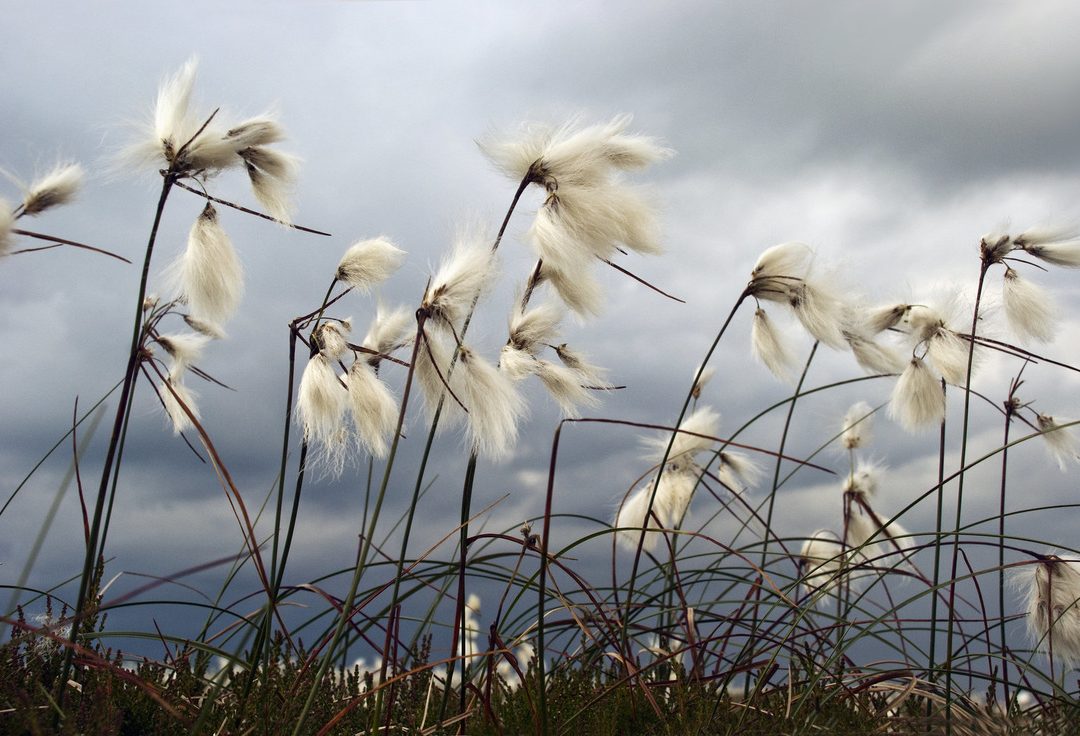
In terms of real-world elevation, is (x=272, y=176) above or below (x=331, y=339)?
above

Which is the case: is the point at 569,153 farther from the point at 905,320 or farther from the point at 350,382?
the point at 905,320

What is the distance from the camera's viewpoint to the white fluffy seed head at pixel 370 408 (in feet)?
7.46

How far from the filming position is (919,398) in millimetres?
3291

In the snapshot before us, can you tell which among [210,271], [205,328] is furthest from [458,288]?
[205,328]

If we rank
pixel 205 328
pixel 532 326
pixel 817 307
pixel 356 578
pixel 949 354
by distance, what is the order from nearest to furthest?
pixel 356 578, pixel 532 326, pixel 817 307, pixel 205 328, pixel 949 354

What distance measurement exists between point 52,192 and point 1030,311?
3.39 m

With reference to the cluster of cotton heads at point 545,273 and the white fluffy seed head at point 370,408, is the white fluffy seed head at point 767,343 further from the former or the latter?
the white fluffy seed head at point 370,408

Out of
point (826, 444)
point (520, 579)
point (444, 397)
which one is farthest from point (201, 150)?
point (826, 444)

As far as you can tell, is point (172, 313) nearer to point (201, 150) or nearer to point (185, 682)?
point (201, 150)

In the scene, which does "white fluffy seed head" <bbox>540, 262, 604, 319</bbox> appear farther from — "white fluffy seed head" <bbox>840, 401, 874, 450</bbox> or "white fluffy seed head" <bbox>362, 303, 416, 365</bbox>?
"white fluffy seed head" <bbox>840, 401, 874, 450</bbox>

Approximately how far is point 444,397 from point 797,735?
3.84 ft

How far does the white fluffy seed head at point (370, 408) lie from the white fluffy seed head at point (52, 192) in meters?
0.94

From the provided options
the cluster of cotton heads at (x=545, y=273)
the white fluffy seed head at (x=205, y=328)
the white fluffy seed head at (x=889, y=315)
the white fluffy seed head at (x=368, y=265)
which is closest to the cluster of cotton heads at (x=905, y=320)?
the white fluffy seed head at (x=889, y=315)

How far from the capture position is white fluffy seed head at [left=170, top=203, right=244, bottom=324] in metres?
2.38
